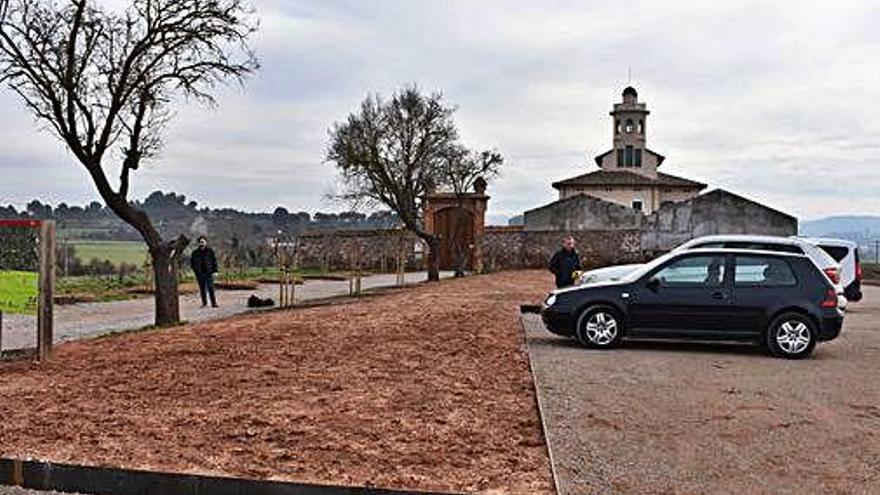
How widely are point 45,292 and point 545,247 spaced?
31166 millimetres

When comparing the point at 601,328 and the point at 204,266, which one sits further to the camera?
the point at 204,266

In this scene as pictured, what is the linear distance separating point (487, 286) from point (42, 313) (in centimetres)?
1644

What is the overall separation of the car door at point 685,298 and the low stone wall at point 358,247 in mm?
30135

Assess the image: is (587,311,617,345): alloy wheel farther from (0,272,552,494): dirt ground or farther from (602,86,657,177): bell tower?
(602,86,657,177): bell tower

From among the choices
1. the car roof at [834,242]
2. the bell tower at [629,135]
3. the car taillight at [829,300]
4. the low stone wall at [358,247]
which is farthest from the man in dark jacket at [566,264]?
the bell tower at [629,135]

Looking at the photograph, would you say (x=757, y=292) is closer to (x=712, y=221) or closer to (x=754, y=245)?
(x=754, y=245)

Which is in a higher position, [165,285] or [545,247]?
[545,247]

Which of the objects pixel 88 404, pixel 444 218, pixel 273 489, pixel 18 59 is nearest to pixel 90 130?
pixel 18 59

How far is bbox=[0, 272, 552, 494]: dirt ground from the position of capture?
6.85 m

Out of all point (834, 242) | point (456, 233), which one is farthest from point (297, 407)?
point (456, 233)

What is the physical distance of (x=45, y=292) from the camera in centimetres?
1151

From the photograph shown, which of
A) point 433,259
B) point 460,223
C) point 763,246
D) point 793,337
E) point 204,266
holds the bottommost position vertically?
point 793,337

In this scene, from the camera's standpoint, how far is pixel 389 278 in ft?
131

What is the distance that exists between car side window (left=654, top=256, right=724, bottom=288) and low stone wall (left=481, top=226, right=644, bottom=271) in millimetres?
26332
